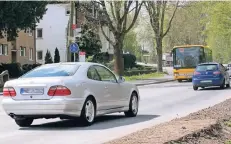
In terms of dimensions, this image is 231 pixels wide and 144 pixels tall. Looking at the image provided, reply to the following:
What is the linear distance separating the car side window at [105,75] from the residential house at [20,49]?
4250 cm

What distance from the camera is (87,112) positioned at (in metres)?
12.1

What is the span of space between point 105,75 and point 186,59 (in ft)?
94.1

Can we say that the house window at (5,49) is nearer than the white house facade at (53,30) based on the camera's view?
Yes

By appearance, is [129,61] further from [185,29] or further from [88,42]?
[185,29]

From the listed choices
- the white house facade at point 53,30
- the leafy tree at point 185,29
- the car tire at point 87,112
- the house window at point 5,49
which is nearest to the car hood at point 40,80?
the car tire at point 87,112

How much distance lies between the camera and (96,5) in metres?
42.8

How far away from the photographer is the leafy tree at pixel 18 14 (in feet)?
130

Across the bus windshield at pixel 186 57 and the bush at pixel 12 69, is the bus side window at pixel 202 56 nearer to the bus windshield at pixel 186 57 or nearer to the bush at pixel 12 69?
the bus windshield at pixel 186 57

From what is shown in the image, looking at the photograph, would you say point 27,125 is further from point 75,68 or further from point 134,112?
point 134,112

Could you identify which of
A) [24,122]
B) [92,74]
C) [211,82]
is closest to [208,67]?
[211,82]

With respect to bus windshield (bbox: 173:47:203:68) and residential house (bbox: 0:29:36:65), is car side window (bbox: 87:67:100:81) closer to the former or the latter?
bus windshield (bbox: 173:47:203:68)

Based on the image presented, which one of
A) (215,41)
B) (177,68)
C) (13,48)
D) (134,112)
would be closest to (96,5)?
(177,68)

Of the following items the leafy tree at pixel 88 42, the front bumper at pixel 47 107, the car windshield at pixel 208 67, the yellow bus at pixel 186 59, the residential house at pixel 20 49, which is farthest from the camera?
the leafy tree at pixel 88 42

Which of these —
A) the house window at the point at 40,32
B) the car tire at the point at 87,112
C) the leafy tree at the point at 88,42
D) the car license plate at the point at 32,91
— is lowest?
the car tire at the point at 87,112
